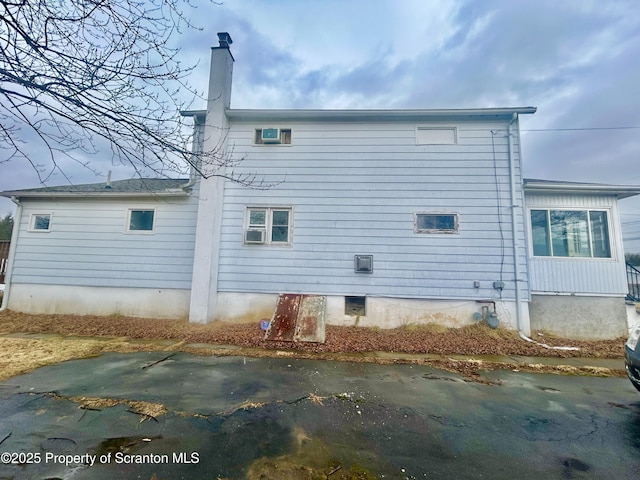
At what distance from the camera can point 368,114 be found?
7.46 metres

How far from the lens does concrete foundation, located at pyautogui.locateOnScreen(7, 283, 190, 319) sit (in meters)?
7.62

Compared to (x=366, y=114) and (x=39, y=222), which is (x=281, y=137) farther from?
(x=39, y=222)

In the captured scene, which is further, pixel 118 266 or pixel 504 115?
pixel 118 266

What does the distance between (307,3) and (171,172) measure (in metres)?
4.12

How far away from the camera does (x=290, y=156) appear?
772 cm

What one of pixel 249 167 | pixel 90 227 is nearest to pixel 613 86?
pixel 249 167

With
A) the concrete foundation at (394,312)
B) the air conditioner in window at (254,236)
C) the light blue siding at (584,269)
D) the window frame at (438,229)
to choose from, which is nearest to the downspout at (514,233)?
the concrete foundation at (394,312)

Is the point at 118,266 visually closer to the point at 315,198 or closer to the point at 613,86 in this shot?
the point at 315,198

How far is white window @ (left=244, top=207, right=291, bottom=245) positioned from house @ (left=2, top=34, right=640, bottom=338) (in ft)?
0.10

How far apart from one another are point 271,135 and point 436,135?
4666 millimetres

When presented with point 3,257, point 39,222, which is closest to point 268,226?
point 39,222

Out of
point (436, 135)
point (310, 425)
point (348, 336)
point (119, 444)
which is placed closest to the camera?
point (119, 444)

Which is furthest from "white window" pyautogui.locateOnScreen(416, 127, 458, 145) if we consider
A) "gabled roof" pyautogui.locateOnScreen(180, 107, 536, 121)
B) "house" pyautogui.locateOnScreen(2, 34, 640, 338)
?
"gabled roof" pyautogui.locateOnScreen(180, 107, 536, 121)

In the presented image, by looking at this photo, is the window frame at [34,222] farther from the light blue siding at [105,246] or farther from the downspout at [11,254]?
the downspout at [11,254]
